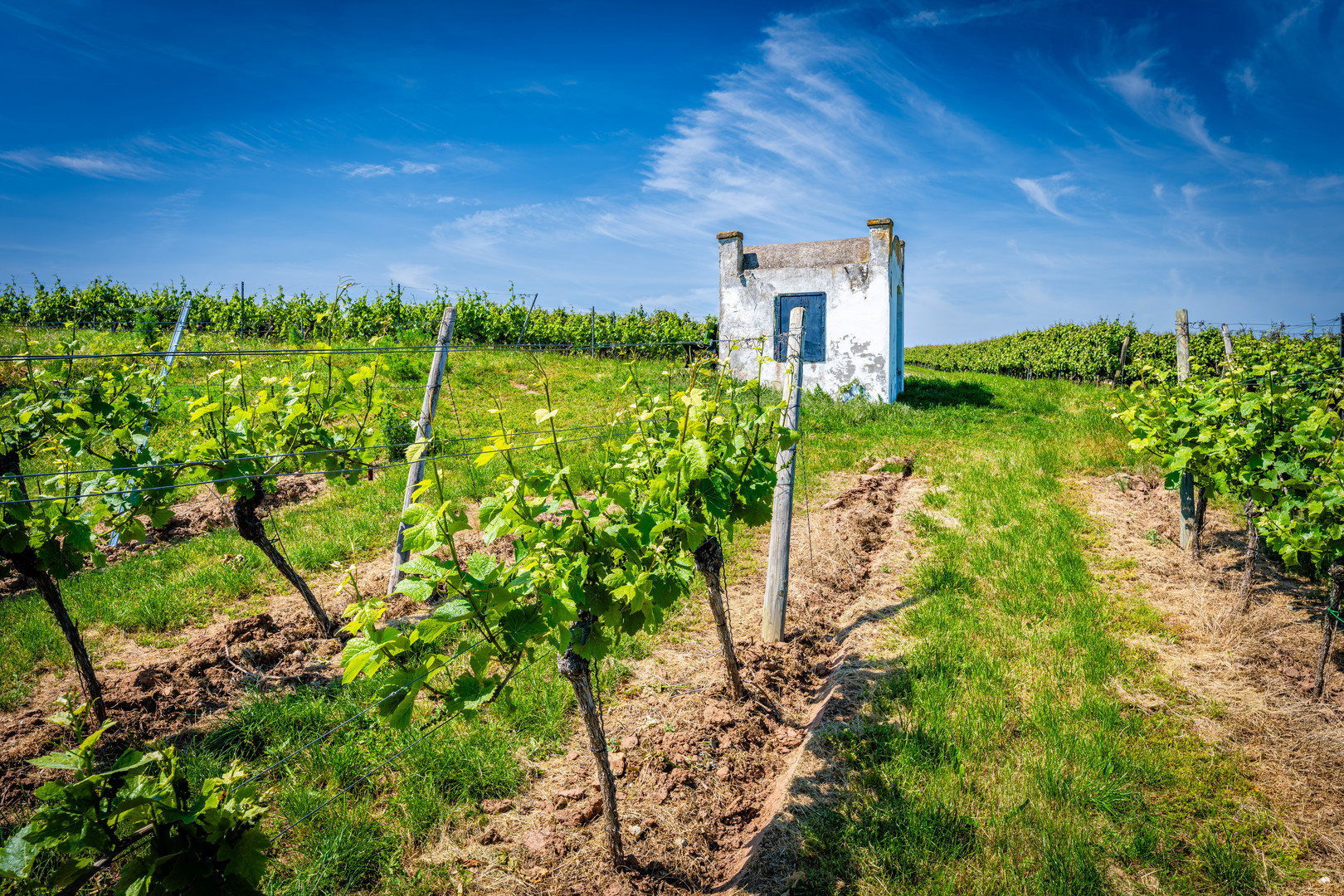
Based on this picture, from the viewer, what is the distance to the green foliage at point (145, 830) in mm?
1287

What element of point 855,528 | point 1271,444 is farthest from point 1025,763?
point 855,528

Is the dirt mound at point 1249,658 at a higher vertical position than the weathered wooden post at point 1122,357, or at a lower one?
lower

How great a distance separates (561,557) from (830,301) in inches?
520

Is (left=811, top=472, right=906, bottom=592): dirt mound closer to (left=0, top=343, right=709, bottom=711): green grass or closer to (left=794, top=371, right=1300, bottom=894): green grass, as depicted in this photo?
(left=794, top=371, right=1300, bottom=894): green grass

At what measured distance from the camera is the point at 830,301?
14117mm

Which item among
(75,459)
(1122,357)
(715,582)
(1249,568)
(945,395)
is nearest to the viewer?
(75,459)

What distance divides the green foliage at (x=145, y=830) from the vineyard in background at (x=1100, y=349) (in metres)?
12.8

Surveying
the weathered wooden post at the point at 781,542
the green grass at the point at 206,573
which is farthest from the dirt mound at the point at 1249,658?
the green grass at the point at 206,573

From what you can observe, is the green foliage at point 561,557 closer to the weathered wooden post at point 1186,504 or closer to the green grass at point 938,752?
the green grass at point 938,752

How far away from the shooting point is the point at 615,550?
7.66ft

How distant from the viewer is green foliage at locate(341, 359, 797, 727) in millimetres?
1862

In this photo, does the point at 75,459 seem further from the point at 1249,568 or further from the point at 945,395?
the point at 945,395

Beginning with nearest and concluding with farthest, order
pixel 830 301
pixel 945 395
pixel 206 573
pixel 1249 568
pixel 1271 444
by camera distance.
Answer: pixel 1271 444 < pixel 1249 568 < pixel 206 573 < pixel 830 301 < pixel 945 395

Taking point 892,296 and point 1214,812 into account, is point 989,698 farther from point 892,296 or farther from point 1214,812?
point 892,296
